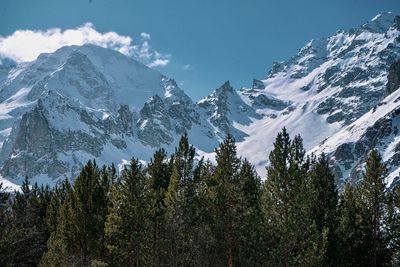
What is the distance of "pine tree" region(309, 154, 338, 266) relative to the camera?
4436 cm

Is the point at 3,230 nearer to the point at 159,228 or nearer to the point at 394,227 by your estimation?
the point at 159,228

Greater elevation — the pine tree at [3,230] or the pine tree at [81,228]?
the pine tree at [81,228]

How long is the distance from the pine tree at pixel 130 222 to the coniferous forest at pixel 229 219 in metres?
0.08

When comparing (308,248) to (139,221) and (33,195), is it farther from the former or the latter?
(33,195)

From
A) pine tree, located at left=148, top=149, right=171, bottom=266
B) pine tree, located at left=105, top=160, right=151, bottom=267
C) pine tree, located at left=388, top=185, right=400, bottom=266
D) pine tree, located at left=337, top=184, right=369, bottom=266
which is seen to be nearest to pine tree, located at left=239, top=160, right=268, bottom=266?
pine tree, located at left=148, top=149, right=171, bottom=266

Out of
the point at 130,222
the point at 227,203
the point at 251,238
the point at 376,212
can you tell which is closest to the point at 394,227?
the point at 376,212

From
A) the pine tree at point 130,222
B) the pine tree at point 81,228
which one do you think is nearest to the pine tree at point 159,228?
the pine tree at point 130,222

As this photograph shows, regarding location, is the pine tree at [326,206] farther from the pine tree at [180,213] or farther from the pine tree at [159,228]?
the pine tree at [159,228]

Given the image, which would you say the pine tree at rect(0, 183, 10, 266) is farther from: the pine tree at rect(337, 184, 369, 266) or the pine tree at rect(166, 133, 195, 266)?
the pine tree at rect(337, 184, 369, 266)

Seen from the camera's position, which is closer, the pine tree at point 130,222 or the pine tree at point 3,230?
the pine tree at point 3,230

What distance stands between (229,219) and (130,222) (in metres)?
7.88

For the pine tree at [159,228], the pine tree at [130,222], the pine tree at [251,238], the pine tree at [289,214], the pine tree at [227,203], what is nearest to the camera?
the pine tree at [289,214]

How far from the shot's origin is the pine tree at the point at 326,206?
44362 millimetres

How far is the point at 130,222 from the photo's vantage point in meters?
42.2
